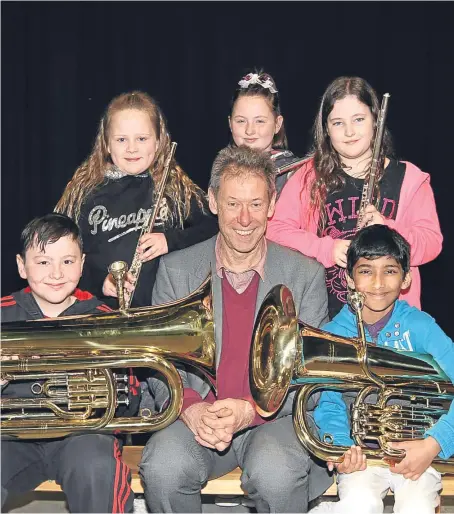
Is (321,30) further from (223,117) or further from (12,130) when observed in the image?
(12,130)

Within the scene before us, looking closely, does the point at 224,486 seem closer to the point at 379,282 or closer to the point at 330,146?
the point at 379,282

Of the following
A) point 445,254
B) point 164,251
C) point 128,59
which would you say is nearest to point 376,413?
point 164,251

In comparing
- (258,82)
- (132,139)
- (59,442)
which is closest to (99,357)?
(59,442)

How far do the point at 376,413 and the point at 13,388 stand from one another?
0.98m

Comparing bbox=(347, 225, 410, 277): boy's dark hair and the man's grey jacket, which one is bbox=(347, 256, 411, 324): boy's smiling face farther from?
the man's grey jacket

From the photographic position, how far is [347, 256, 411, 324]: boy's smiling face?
3025 millimetres

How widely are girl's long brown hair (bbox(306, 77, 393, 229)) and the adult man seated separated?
299mm

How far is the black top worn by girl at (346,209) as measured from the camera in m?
3.35

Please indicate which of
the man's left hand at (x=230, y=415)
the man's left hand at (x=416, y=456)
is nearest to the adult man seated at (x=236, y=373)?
the man's left hand at (x=230, y=415)

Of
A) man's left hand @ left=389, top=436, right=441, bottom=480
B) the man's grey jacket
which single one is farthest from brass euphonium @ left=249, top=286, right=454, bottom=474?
the man's grey jacket

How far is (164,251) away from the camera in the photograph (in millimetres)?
3375

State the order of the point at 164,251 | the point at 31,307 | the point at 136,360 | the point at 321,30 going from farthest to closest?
the point at 321,30, the point at 164,251, the point at 31,307, the point at 136,360

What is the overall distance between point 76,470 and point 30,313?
51cm

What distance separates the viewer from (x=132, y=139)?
3430 mm
